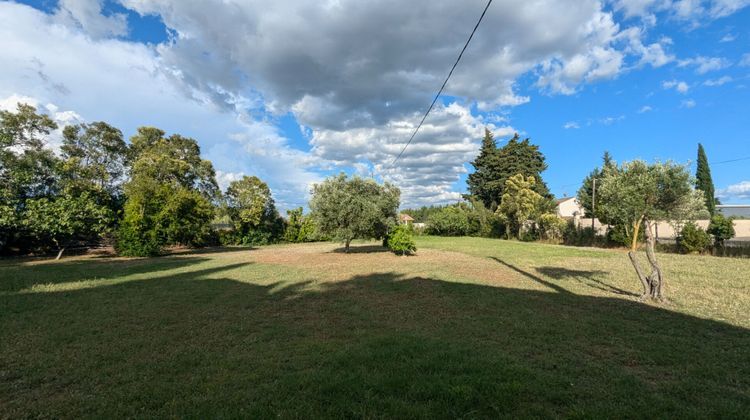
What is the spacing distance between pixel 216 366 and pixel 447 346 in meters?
2.89

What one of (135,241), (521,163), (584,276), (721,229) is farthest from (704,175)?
(135,241)

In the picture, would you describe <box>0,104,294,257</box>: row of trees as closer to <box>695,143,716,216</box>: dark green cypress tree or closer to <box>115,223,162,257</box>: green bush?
<box>115,223,162,257</box>: green bush

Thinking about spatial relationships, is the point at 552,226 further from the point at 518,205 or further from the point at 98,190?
the point at 98,190

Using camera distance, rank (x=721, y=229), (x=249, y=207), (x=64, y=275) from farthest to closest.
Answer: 1. (x=249, y=207)
2. (x=721, y=229)
3. (x=64, y=275)

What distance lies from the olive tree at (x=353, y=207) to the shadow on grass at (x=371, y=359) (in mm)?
10256

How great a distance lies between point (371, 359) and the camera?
13.7 feet

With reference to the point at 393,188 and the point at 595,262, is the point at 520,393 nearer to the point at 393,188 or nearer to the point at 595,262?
the point at 595,262

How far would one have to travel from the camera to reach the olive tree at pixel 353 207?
17.9 meters

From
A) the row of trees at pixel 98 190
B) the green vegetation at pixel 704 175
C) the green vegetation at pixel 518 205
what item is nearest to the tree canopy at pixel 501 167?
the green vegetation at pixel 518 205

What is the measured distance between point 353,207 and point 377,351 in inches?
532

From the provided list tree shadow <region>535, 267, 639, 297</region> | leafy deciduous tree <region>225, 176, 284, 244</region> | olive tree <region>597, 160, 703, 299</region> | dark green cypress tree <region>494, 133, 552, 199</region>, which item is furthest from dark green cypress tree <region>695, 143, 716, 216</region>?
leafy deciduous tree <region>225, 176, 284, 244</region>

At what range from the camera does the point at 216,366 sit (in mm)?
4156

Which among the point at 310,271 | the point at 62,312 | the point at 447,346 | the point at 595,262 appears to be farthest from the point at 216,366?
the point at 595,262

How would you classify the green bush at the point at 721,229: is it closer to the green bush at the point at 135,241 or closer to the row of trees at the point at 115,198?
the row of trees at the point at 115,198
